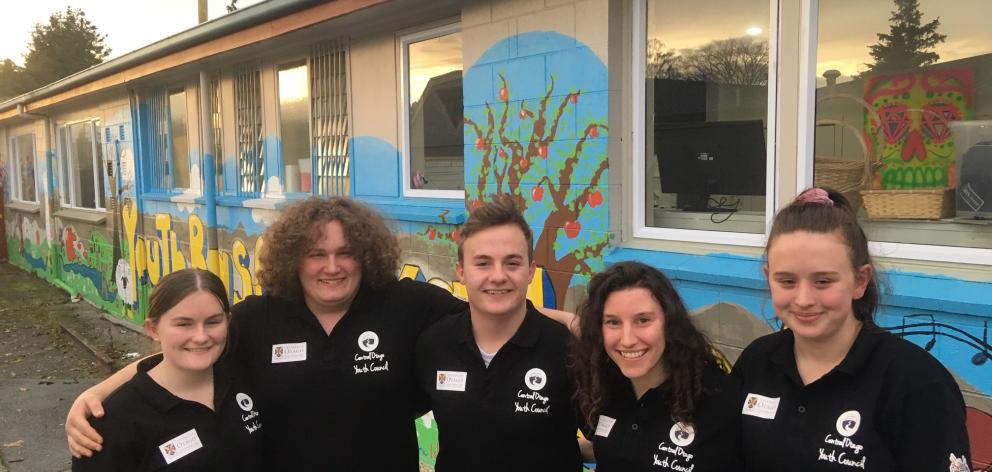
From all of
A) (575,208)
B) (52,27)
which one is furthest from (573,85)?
(52,27)

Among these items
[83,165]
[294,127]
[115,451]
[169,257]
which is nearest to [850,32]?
[115,451]

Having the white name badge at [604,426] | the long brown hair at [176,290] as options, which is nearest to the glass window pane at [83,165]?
the long brown hair at [176,290]

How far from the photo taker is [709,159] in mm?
3795

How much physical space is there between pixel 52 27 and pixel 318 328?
50.7 m

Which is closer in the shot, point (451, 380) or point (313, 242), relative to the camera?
point (451, 380)

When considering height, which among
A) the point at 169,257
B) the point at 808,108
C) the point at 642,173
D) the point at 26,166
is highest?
the point at 26,166

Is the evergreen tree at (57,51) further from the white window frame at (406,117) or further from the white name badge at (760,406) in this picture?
the white name badge at (760,406)

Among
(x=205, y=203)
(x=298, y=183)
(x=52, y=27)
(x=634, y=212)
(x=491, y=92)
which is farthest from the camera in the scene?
(x=52, y=27)

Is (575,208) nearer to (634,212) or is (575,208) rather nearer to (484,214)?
(634,212)

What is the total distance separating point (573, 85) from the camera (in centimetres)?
400

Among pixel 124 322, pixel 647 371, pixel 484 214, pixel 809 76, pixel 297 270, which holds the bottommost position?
pixel 124 322

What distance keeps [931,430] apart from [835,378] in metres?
0.25

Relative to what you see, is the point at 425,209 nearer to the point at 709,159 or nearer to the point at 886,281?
the point at 709,159

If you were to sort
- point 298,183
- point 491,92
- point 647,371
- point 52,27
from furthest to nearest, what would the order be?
1. point 52,27
2. point 298,183
3. point 491,92
4. point 647,371
